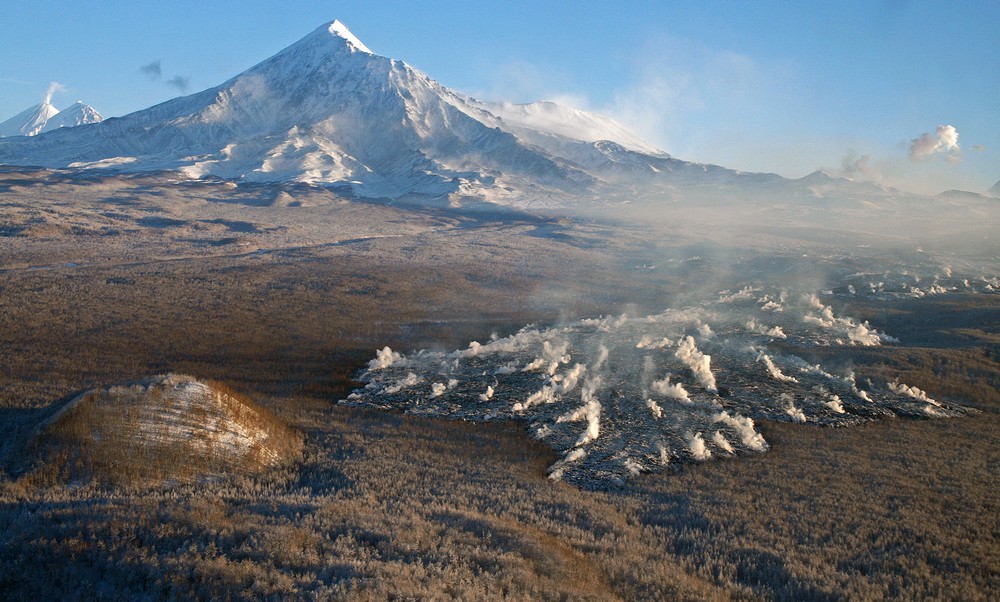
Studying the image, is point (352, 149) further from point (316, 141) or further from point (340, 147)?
point (316, 141)

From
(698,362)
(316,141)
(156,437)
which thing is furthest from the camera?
(316,141)

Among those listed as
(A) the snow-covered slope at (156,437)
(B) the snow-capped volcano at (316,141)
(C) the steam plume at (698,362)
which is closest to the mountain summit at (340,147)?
(B) the snow-capped volcano at (316,141)

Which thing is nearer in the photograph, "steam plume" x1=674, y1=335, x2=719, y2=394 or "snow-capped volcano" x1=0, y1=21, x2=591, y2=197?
"steam plume" x1=674, y1=335, x2=719, y2=394

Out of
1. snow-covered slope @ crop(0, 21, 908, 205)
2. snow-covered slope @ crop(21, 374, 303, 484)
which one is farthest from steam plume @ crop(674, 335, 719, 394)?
snow-covered slope @ crop(0, 21, 908, 205)

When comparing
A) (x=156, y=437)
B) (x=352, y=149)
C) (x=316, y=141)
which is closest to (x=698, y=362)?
(x=156, y=437)

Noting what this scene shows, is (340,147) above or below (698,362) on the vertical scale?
above

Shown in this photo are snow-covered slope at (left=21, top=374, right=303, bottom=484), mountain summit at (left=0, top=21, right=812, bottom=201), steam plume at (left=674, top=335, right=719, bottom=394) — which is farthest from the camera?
mountain summit at (left=0, top=21, right=812, bottom=201)

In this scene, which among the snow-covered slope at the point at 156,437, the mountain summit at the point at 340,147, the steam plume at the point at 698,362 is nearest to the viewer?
the snow-covered slope at the point at 156,437

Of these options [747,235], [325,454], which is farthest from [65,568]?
[747,235]

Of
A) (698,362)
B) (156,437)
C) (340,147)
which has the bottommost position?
(156,437)

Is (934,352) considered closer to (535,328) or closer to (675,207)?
(535,328)

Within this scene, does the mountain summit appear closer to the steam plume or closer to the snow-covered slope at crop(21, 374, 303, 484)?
the steam plume

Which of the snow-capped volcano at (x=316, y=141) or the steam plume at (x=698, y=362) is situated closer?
the steam plume at (x=698, y=362)

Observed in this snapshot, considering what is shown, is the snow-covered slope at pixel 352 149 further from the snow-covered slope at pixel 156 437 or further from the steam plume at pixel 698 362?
the snow-covered slope at pixel 156 437
